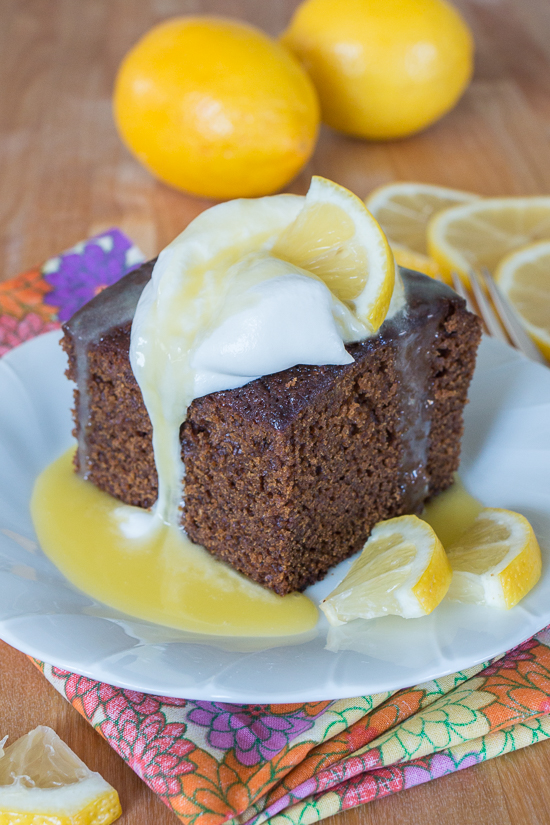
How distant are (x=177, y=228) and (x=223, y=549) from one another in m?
1.54

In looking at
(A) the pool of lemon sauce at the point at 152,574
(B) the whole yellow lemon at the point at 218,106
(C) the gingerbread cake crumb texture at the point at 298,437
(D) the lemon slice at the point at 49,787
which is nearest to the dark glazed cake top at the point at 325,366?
(C) the gingerbread cake crumb texture at the point at 298,437

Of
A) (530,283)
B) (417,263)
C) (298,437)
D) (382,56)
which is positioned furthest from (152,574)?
(382,56)

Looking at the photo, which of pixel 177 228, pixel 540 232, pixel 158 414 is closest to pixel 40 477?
pixel 158 414

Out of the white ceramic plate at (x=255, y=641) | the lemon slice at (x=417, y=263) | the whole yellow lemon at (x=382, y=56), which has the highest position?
the whole yellow lemon at (x=382, y=56)

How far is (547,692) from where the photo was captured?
148 centimetres

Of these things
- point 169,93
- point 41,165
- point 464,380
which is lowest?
point 41,165

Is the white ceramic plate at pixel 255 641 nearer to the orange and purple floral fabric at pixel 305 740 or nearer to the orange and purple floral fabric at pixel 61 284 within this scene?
the orange and purple floral fabric at pixel 305 740

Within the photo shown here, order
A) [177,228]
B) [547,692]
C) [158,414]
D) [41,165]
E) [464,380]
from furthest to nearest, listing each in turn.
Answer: [41,165] < [177,228] < [464,380] < [158,414] < [547,692]

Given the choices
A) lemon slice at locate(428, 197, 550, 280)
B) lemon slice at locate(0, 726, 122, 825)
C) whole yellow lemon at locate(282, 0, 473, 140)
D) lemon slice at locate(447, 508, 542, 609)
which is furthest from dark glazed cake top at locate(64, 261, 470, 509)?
whole yellow lemon at locate(282, 0, 473, 140)

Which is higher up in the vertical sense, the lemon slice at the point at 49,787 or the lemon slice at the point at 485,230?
the lemon slice at the point at 49,787

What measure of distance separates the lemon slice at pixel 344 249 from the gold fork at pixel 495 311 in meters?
0.75

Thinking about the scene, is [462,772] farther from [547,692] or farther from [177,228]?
[177,228]

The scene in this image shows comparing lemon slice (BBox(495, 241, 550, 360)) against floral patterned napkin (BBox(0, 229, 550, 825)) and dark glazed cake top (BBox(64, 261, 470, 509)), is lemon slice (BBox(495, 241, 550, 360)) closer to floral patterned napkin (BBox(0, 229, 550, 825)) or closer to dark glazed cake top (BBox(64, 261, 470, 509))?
dark glazed cake top (BBox(64, 261, 470, 509))

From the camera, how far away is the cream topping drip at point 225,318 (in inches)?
59.6
